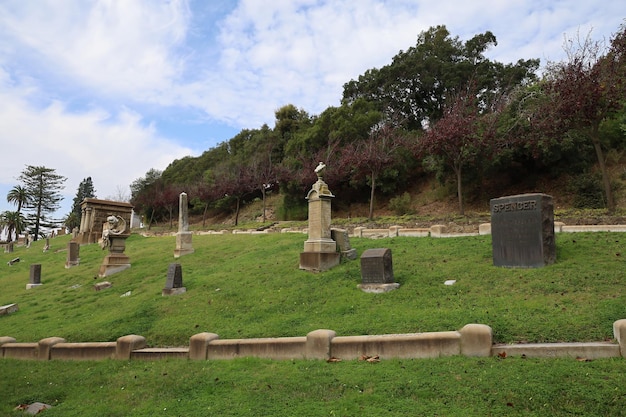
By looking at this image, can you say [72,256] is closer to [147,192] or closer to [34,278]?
[34,278]

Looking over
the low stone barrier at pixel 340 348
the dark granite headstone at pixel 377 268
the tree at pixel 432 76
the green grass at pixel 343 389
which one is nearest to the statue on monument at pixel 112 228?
the low stone barrier at pixel 340 348

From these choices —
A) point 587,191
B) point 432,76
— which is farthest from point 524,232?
point 432,76

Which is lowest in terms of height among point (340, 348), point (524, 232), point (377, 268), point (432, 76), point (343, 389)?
point (343, 389)

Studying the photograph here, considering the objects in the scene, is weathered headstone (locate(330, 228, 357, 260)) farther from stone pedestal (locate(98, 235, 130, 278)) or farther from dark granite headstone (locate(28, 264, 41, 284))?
dark granite headstone (locate(28, 264, 41, 284))

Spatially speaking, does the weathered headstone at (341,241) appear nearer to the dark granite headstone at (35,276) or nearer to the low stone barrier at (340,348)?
the low stone barrier at (340,348)

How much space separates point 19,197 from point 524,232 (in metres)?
72.4

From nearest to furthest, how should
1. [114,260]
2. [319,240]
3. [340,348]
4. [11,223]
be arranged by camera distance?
[340,348]
[319,240]
[114,260]
[11,223]

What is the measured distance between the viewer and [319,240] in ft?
42.9

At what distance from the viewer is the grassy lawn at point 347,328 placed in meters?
4.92

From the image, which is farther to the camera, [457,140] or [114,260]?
[457,140]

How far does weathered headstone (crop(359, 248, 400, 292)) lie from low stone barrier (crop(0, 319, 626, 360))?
119 inches

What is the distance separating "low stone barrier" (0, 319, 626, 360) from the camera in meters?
5.60

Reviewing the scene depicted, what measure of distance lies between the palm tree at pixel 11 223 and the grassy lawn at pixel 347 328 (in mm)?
57102

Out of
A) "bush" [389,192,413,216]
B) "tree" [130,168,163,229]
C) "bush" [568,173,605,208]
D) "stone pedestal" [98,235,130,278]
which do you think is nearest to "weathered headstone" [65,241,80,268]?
"stone pedestal" [98,235,130,278]
